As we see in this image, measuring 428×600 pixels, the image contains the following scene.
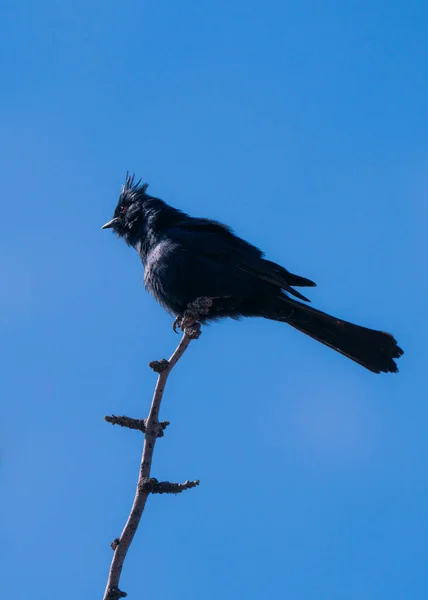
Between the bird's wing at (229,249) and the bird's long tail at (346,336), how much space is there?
190mm

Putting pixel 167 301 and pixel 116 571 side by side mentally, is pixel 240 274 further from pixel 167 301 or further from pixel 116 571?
pixel 116 571

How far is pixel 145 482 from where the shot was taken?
397 cm

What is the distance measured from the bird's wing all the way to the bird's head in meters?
0.75

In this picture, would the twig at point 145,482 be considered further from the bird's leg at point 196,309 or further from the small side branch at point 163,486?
the bird's leg at point 196,309

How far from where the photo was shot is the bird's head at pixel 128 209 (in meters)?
8.20

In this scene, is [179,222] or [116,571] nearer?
[116,571]

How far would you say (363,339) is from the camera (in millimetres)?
7086

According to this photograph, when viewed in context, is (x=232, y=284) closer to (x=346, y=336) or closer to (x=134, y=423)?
(x=346, y=336)

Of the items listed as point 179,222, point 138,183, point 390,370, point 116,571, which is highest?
point 138,183

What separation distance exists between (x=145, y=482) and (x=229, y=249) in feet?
12.0

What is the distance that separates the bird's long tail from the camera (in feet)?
22.7

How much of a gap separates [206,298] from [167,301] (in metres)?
0.48

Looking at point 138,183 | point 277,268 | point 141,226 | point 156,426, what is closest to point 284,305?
point 277,268

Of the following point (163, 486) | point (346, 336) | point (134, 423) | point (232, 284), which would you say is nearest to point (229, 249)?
point (232, 284)
